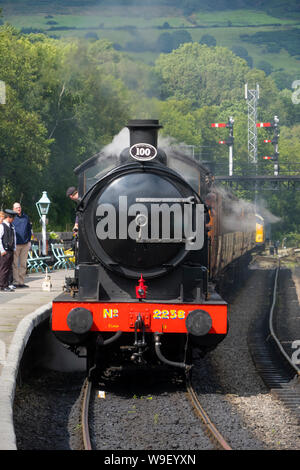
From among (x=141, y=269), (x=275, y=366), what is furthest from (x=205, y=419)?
(x=275, y=366)

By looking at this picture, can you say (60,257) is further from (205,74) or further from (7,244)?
(205,74)

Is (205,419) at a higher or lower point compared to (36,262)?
lower

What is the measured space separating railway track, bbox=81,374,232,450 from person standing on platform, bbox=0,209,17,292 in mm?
5455

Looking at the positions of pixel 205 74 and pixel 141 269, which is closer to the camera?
pixel 141 269

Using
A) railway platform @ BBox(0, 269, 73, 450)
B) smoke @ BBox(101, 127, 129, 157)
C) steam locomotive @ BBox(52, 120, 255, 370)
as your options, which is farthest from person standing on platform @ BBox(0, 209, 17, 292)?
steam locomotive @ BBox(52, 120, 255, 370)

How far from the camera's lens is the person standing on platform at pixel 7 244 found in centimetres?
1455

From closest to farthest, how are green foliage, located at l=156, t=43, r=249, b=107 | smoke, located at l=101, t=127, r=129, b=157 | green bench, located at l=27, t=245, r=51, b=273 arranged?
smoke, located at l=101, t=127, r=129, b=157, green bench, located at l=27, t=245, r=51, b=273, green foliage, located at l=156, t=43, r=249, b=107

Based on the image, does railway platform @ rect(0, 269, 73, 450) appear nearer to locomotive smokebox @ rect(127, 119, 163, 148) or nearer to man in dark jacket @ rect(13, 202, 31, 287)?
man in dark jacket @ rect(13, 202, 31, 287)

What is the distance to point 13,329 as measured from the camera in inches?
402

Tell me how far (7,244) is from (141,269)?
6.00 m

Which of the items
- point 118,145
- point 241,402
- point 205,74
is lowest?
point 241,402

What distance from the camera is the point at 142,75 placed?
66.1 feet

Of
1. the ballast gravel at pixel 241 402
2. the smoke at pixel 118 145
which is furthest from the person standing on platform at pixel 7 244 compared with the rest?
the smoke at pixel 118 145

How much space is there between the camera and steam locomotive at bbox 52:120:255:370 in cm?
896
